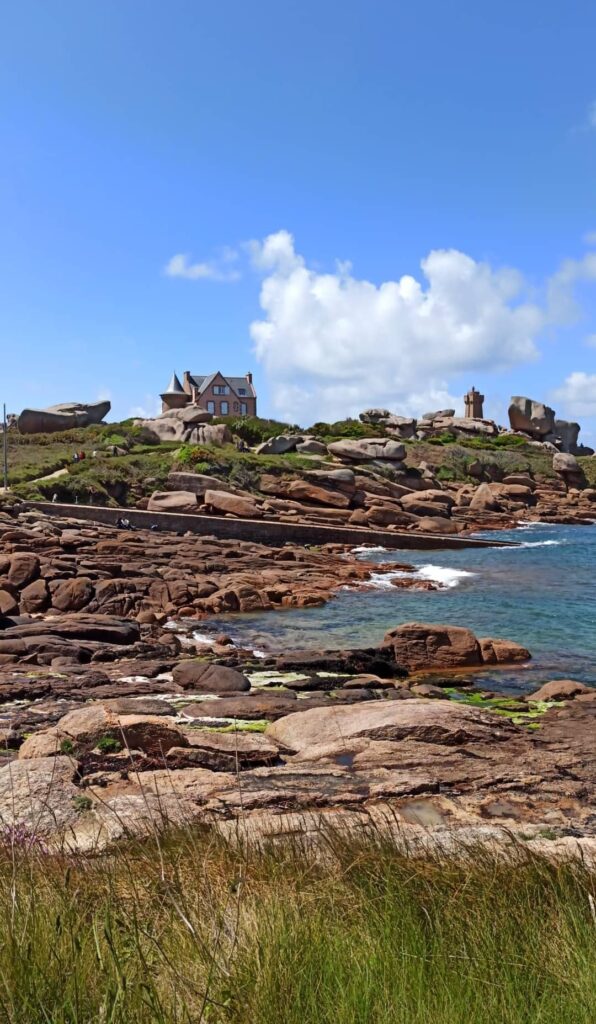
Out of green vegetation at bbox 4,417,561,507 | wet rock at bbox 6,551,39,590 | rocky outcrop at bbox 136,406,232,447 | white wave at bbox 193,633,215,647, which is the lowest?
white wave at bbox 193,633,215,647

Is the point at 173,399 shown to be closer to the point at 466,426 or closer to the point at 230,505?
the point at 466,426

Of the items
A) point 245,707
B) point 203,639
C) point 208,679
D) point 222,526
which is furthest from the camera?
point 222,526

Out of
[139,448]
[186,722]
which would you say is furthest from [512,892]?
[139,448]

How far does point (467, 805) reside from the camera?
745 cm

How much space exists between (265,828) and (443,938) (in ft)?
7.59

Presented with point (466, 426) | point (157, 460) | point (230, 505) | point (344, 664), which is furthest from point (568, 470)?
point (344, 664)

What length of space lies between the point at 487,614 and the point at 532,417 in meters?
63.2

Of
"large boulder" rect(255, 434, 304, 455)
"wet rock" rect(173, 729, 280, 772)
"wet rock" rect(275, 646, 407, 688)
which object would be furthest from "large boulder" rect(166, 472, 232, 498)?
"wet rock" rect(173, 729, 280, 772)

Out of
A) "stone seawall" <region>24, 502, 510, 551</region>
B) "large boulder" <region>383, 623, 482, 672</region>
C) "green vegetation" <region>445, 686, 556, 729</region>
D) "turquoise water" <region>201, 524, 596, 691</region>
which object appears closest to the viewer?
"green vegetation" <region>445, 686, 556, 729</region>

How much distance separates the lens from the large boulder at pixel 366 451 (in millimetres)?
56844

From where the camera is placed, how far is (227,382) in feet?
306

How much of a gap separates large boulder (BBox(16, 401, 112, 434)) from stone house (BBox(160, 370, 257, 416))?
17.8m

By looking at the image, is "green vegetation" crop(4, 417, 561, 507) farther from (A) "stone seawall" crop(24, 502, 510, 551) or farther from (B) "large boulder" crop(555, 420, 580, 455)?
(B) "large boulder" crop(555, 420, 580, 455)

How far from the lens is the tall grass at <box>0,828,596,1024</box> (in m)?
2.62
